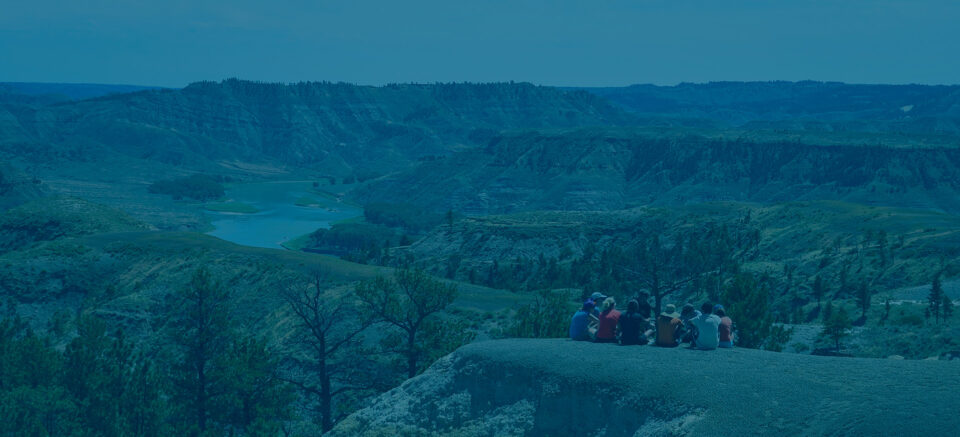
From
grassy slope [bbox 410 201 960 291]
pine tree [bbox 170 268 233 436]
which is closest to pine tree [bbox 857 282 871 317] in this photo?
grassy slope [bbox 410 201 960 291]

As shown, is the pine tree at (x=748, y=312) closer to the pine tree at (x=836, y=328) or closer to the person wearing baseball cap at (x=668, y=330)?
the pine tree at (x=836, y=328)

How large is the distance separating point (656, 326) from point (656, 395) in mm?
2996

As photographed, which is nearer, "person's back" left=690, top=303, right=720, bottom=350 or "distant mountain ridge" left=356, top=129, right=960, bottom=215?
"person's back" left=690, top=303, right=720, bottom=350

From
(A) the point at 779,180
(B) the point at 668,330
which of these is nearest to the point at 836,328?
(B) the point at 668,330

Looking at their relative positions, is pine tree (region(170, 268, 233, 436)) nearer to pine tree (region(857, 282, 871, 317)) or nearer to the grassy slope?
pine tree (region(857, 282, 871, 317))

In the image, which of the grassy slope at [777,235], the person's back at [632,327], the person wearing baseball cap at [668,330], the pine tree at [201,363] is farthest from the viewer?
the grassy slope at [777,235]

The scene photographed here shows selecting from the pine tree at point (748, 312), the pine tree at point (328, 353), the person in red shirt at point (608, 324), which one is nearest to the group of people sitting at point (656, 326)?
the person in red shirt at point (608, 324)

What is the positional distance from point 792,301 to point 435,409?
48.8 m

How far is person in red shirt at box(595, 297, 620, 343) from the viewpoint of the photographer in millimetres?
24141

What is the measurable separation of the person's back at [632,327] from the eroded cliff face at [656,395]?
41cm

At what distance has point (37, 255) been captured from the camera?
74.2 meters

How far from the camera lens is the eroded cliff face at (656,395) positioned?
18.1 m

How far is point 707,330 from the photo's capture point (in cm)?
2252

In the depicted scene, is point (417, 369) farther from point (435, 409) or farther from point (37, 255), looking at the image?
point (37, 255)
